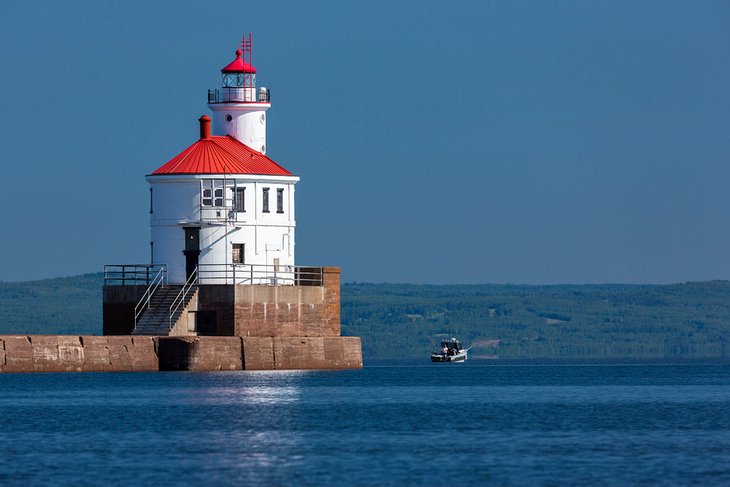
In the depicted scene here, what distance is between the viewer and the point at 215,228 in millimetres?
70125

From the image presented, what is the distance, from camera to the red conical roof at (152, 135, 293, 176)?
→ 70.4 m

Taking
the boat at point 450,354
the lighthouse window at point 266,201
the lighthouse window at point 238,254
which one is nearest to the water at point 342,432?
the lighthouse window at point 238,254

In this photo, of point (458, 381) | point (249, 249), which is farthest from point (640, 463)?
point (458, 381)

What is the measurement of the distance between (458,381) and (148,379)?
636 inches

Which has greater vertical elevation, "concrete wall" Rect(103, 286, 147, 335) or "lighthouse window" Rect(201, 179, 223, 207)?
"lighthouse window" Rect(201, 179, 223, 207)

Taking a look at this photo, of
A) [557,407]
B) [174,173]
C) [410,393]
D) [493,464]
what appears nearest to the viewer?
[493,464]

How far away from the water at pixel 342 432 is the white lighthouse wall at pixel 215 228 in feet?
13.3

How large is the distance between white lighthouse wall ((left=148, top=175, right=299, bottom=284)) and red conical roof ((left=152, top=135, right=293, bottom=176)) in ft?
1.25

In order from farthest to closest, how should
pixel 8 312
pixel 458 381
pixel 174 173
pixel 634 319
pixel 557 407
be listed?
pixel 634 319, pixel 8 312, pixel 458 381, pixel 174 173, pixel 557 407

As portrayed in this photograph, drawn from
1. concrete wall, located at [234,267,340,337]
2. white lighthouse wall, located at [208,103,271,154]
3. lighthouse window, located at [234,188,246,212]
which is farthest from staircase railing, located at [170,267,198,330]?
white lighthouse wall, located at [208,103,271,154]

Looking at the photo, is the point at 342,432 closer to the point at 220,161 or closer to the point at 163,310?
the point at 163,310

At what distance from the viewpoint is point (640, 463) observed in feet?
133

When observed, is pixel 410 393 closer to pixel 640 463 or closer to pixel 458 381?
pixel 458 381

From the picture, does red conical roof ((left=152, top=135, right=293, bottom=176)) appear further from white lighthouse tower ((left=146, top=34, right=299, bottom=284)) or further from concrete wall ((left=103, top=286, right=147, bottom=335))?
concrete wall ((left=103, top=286, right=147, bottom=335))
